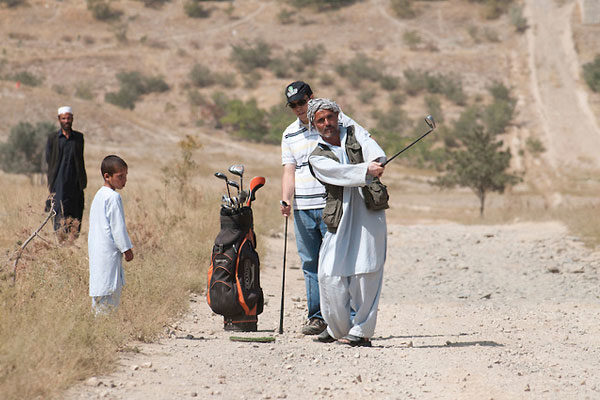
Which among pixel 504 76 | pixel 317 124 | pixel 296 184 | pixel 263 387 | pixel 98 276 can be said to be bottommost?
pixel 263 387

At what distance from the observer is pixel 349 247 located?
5.97 metres

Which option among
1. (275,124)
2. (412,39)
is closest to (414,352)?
(275,124)

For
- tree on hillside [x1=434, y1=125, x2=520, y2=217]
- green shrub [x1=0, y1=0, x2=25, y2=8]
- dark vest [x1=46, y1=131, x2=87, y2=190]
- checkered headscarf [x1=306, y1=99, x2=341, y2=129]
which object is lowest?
dark vest [x1=46, y1=131, x2=87, y2=190]

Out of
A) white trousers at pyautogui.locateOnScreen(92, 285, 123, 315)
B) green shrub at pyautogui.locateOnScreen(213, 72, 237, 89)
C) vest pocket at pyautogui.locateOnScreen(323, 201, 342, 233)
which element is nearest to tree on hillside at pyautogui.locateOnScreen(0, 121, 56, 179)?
white trousers at pyautogui.locateOnScreen(92, 285, 123, 315)

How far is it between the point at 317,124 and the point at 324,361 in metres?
1.71

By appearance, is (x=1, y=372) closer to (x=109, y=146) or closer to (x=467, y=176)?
(x=467, y=176)

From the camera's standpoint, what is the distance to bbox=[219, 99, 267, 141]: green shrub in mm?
43188

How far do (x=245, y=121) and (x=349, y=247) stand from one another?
3882 cm

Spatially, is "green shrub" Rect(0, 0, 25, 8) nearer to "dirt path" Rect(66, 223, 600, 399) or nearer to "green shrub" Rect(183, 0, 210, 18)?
"green shrub" Rect(183, 0, 210, 18)

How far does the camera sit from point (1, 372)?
4355 millimetres

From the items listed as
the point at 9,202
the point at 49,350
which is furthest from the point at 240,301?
the point at 9,202

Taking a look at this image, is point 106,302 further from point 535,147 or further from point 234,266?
point 535,147

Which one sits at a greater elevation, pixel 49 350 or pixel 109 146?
pixel 109 146

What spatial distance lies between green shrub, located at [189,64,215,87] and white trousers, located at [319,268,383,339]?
49.1 metres
